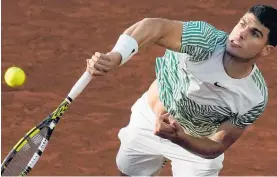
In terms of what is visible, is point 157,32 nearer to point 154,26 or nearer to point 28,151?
point 154,26

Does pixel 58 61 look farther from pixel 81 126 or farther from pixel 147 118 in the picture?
pixel 147 118

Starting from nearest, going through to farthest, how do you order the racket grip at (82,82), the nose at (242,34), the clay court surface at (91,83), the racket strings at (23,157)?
the racket grip at (82,82), the nose at (242,34), the racket strings at (23,157), the clay court surface at (91,83)

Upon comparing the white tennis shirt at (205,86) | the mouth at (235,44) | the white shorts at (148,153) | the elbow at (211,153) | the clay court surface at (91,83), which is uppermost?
the mouth at (235,44)

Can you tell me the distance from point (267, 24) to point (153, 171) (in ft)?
5.41

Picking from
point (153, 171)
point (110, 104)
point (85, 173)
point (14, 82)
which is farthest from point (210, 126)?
point (110, 104)

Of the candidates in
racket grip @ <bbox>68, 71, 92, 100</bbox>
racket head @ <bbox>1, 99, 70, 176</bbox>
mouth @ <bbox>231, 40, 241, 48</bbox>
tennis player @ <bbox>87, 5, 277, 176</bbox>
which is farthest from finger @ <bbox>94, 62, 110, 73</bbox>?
racket head @ <bbox>1, 99, 70, 176</bbox>

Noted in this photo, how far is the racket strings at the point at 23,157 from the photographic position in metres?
5.19

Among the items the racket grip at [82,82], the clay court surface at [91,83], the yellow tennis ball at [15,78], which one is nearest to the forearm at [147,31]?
the racket grip at [82,82]

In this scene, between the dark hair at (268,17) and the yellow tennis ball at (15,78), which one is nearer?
the dark hair at (268,17)

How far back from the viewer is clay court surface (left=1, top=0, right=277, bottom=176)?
7.58m

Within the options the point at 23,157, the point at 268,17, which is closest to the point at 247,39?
the point at 268,17

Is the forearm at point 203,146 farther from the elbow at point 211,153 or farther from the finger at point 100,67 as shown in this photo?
the finger at point 100,67

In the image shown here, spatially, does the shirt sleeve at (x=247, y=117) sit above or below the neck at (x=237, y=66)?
below

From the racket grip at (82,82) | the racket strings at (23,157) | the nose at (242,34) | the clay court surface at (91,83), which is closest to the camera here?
the racket grip at (82,82)
